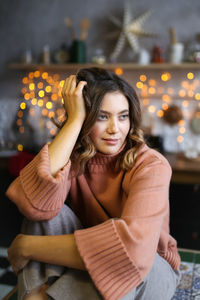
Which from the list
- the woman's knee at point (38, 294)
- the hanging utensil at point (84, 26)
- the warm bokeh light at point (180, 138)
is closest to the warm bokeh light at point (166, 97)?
the warm bokeh light at point (180, 138)

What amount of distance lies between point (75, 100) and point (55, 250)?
Answer: 1.58 ft

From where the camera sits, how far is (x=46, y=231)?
0.96 meters

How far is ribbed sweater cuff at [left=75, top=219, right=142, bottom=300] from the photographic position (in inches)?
30.7

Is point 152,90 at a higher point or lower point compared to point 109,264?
higher

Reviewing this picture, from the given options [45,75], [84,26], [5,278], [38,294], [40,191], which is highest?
[84,26]

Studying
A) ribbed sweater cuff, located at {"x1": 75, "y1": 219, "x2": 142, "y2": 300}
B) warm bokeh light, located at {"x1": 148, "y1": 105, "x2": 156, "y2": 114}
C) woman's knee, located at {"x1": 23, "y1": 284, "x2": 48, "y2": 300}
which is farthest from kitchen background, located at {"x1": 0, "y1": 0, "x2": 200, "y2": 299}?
ribbed sweater cuff, located at {"x1": 75, "y1": 219, "x2": 142, "y2": 300}

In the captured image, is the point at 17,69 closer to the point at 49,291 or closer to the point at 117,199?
the point at 117,199

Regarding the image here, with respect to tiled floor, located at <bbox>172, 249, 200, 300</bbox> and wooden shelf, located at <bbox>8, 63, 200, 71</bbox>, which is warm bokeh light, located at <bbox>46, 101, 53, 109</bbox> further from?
tiled floor, located at <bbox>172, 249, 200, 300</bbox>

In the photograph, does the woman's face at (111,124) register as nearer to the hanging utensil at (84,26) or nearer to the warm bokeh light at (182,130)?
the warm bokeh light at (182,130)

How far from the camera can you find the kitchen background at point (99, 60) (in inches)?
97.8

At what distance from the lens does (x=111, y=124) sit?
1042mm

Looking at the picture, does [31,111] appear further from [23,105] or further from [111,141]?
[111,141]

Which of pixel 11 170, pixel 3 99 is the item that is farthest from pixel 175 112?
pixel 3 99

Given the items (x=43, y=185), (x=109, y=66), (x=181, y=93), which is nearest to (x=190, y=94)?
(x=181, y=93)
